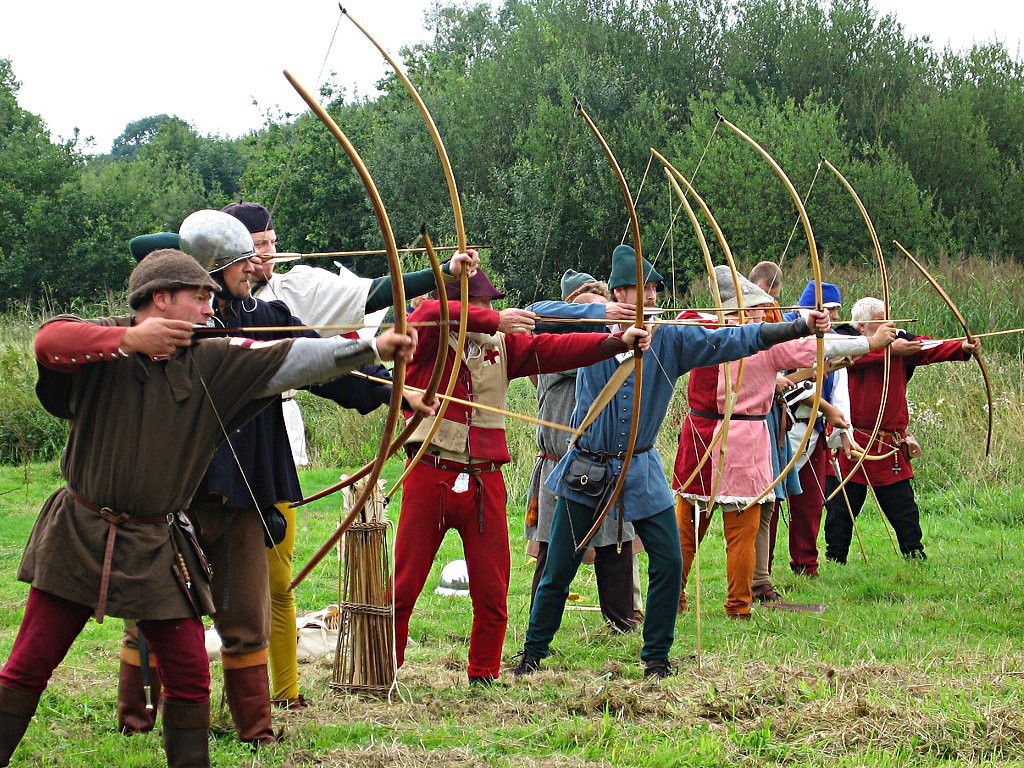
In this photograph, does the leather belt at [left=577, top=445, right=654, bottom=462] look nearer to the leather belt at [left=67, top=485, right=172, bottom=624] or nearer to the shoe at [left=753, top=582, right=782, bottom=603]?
the shoe at [left=753, top=582, right=782, bottom=603]

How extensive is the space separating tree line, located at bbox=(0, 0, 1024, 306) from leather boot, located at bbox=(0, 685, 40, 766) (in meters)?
9.50

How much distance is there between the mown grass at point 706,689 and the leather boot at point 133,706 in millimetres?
84

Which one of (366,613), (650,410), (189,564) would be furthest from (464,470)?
(189,564)

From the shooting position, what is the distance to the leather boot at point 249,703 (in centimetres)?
354

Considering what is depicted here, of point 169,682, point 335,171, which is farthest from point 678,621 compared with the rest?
point 335,171

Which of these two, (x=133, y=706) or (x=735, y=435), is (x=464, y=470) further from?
(x=735, y=435)

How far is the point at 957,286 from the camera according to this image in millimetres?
12875

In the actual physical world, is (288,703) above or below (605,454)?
below

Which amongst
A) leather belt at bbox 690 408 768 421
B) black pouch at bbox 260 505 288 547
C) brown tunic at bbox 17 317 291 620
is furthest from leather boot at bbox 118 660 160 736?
leather belt at bbox 690 408 768 421

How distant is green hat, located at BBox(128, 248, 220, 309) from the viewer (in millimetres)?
3150

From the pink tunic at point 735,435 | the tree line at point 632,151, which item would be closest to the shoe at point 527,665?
the pink tunic at point 735,435

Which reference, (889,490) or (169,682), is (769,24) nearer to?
(889,490)

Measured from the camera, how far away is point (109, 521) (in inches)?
120

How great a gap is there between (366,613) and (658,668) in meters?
1.13
